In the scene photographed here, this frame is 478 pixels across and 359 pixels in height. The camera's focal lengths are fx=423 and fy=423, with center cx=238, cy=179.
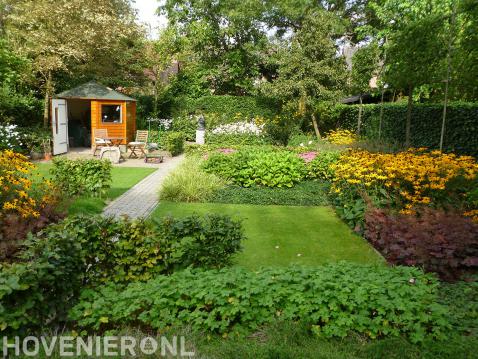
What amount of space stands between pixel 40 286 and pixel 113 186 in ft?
25.8

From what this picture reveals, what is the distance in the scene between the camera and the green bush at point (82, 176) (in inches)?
369

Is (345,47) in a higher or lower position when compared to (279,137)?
higher

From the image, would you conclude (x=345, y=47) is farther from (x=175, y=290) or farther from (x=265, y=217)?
(x=175, y=290)

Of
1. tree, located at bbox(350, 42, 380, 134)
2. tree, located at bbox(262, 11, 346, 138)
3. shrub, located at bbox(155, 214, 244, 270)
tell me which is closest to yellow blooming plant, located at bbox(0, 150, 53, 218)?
shrub, located at bbox(155, 214, 244, 270)

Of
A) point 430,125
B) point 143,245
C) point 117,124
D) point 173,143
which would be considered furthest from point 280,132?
point 143,245

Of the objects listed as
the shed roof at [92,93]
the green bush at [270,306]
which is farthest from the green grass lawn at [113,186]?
the shed roof at [92,93]

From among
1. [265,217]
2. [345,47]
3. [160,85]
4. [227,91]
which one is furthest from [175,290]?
[345,47]

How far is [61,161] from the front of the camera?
949cm

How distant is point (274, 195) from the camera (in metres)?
10.2

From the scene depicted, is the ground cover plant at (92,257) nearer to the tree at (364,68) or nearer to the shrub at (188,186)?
the shrub at (188,186)

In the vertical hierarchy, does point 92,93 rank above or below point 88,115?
above

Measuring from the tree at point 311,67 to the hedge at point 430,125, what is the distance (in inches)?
82.7

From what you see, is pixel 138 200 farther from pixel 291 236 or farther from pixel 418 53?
pixel 418 53

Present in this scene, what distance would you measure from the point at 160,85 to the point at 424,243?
20.7 meters
